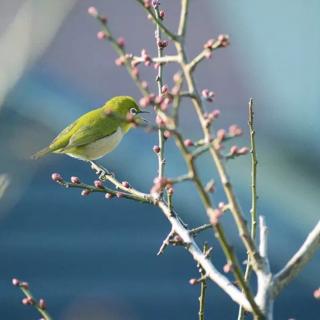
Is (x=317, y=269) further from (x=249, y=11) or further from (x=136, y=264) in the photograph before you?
(x=249, y=11)

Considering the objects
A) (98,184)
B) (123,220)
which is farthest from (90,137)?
(123,220)

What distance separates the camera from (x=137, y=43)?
32.1 feet

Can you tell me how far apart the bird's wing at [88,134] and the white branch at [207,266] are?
1.15 meters

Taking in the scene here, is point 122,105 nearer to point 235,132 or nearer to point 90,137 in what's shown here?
point 90,137

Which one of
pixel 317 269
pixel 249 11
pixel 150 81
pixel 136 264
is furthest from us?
pixel 249 11

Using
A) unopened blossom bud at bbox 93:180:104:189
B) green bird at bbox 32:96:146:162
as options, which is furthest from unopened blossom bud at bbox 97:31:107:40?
green bird at bbox 32:96:146:162

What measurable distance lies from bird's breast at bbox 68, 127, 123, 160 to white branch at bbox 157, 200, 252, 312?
3.32 feet

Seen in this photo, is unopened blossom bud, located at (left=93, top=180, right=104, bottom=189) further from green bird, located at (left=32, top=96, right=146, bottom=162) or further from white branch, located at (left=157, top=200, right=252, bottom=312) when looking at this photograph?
green bird, located at (left=32, top=96, right=146, bottom=162)

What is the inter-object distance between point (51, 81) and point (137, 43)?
5.31 ft

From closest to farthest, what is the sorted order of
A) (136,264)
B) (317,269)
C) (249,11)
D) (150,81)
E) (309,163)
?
(317,269) → (136,264) → (309,163) → (150,81) → (249,11)

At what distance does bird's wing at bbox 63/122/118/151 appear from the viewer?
127 inches

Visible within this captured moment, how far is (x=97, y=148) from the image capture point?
3137 millimetres

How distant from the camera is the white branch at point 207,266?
1.70 meters

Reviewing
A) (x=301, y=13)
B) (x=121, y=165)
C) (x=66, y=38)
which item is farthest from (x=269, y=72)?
(x=121, y=165)
